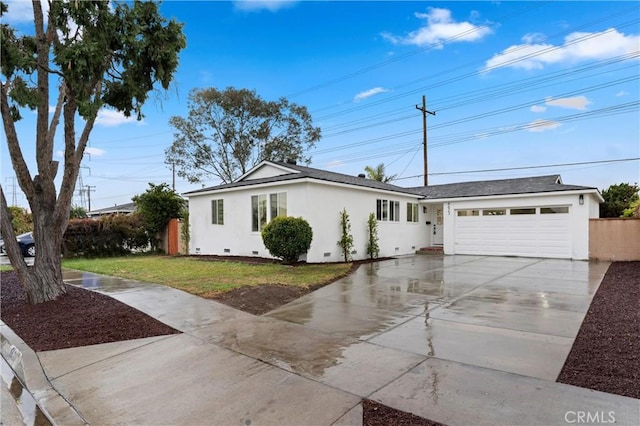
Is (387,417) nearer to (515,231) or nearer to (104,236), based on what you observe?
(515,231)

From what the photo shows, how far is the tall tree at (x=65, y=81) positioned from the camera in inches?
241

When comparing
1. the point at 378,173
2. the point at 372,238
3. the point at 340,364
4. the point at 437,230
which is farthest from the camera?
the point at 378,173

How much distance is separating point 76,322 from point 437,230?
17183 mm

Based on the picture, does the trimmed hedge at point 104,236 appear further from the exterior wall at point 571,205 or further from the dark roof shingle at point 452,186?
the exterior wall at point 571,205

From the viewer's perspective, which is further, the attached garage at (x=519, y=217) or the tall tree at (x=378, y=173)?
the tall tree at (x=378, y=173)

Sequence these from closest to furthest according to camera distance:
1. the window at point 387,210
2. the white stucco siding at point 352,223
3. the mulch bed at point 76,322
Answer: the mulch bed at point 76,322 < the white stucco siding at point 352,223 < the window at point 387,210

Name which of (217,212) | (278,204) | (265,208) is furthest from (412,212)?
(217,212)

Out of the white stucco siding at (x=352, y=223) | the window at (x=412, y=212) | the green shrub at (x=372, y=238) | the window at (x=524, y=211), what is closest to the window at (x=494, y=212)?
the window at (x=524, y=211)

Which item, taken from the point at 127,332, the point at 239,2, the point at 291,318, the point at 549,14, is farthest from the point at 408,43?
the point at 127,332

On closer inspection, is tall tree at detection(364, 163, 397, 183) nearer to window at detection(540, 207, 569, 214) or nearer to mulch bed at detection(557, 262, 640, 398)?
window at detection(540, 207, 569, 214)

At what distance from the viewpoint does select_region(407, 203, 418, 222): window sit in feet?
60.1

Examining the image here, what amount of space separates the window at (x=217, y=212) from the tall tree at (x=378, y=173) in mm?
15373

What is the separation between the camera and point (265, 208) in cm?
1449

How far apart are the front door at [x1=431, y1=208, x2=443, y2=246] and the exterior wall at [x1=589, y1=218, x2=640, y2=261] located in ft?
22.0
